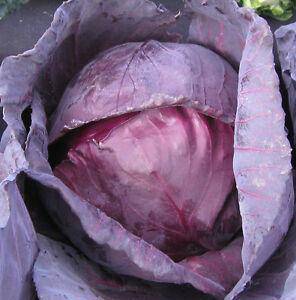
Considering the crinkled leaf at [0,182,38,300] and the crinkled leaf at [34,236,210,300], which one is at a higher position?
the crinkled leaf at [0,182,38,300]

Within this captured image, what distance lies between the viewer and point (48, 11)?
1.85 m

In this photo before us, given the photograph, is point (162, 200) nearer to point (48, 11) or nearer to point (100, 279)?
point (100, 279)

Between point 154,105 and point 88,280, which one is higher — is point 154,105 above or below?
above

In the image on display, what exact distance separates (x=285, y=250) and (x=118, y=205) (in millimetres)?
305

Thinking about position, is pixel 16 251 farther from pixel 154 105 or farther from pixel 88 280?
pixel 154 105

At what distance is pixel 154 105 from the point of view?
40.2 inches

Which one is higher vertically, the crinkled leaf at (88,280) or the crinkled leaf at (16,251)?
the crinkled leaf at (16,251)

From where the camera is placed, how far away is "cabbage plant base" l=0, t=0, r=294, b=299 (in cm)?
96

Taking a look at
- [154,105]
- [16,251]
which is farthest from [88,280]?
[154,105]

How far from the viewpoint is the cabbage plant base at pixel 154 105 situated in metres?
0.96

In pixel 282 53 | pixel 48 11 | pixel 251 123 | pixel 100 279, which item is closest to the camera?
pixel 251 123

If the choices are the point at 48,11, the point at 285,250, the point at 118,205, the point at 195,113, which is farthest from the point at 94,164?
the point at 48,11

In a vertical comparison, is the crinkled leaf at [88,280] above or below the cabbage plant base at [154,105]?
below

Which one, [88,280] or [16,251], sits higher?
[16,251]
